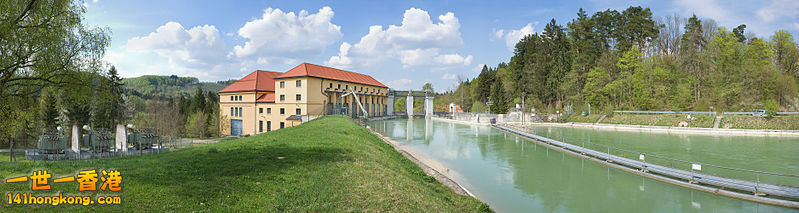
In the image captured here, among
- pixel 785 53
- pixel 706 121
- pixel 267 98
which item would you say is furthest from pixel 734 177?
pixel 785 53

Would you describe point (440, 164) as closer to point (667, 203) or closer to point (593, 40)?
point (667, 203)

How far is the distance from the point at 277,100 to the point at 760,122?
48.1 metres

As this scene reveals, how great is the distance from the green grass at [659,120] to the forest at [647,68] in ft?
10.2

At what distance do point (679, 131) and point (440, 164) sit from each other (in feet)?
102

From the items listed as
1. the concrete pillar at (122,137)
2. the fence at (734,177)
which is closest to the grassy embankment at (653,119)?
the fence at (734,177)

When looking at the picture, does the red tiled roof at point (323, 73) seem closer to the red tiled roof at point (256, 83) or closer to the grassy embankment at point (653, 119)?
the red tiled roof at point (256, 83)

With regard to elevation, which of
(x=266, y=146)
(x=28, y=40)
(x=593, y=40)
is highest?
(x=593, y=40)

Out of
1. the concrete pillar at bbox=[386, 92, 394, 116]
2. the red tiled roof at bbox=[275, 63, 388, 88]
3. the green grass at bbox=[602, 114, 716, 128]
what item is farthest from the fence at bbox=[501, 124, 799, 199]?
the concrete pillar at bbox=[386, 92, 394, 116]

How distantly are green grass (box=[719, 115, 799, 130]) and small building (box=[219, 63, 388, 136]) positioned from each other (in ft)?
133

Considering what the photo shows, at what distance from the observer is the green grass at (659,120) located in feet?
112

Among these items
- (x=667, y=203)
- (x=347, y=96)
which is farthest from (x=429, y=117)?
(x=667, y=203)

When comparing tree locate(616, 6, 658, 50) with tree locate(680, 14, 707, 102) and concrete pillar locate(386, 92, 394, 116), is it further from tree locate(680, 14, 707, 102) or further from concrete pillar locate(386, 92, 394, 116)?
concrete pillar locate(386, 92, 394, 116)

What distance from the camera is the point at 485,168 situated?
50.1 feet

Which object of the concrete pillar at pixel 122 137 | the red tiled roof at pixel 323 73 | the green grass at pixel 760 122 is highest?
the red tiled roof at pixel 323 73
